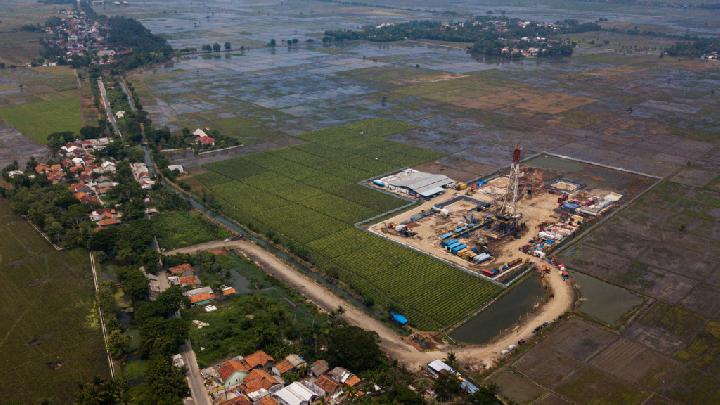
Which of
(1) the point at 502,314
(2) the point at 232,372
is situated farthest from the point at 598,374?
(2) the point at 232,372

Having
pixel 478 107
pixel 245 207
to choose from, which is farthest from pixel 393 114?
pixel 245 207

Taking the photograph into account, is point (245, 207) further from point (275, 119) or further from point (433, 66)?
point (433, 66)

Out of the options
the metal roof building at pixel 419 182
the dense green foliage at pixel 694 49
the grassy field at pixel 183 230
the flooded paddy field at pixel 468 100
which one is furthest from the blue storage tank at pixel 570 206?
the dense green foliage at pixel 694 49

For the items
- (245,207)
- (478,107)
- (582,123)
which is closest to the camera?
(245,207)

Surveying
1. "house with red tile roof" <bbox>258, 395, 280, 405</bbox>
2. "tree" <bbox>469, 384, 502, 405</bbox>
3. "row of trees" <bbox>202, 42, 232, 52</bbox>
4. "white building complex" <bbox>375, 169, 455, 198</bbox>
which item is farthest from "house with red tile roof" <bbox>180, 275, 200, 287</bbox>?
"row of trees" <bbox>202, 42, 232, 52</bbox>

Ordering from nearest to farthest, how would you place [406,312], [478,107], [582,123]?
[406,312] → [582,123] → [478,107]

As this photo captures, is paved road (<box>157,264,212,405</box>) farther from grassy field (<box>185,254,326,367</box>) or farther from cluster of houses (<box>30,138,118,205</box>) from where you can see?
cluster of houses (<box>30,138,118,205</box>)

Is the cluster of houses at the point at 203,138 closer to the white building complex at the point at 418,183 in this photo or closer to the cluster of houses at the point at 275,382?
the white building complex at the point at 418,183
